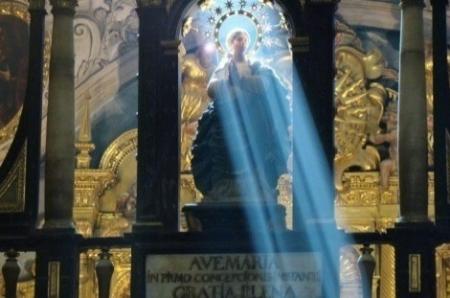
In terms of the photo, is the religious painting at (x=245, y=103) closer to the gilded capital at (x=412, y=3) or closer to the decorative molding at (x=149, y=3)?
the decorative molding at (x=149, y=3)

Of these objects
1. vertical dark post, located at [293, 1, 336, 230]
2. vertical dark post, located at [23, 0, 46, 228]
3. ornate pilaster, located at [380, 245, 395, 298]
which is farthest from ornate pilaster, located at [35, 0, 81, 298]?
ornate pilaster, located at [380, 245, 395, 298]

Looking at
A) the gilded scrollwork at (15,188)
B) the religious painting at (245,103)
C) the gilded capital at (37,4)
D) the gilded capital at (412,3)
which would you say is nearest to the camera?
the religious painting at (245,103)

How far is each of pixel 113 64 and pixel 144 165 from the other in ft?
18.3

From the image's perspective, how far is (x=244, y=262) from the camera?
484 inches

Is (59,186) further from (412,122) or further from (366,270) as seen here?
(412,122)

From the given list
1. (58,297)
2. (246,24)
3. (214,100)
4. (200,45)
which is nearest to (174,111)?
(214,100)

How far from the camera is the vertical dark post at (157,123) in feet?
41.7

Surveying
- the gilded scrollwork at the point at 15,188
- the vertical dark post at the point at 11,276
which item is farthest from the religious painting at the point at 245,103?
the vertical dark post at the point at 11,276

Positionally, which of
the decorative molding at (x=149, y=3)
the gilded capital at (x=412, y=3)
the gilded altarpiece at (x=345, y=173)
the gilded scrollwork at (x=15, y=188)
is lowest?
the gilded scrollwork at (x=15, y=188)

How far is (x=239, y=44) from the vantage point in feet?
43.4

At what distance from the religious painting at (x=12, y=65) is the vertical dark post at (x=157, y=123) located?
5.19 meters

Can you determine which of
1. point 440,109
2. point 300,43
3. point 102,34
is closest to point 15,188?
point 300,43

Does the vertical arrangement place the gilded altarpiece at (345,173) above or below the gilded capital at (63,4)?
below

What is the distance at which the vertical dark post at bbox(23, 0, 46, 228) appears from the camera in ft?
43.0
